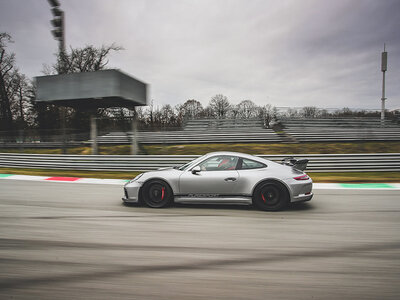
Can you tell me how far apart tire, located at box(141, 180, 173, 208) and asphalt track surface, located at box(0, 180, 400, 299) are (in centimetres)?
20

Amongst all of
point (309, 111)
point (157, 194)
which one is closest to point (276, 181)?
point (157, 194)

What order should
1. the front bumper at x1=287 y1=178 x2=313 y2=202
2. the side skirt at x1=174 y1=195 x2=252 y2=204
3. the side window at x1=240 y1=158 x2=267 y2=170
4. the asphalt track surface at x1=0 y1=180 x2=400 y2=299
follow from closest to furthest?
the asphalt track surface at x1=0 y1=180 x2=400 y2=299 → the front bumper at x1=287 y1=178 x2=313 y2=202 → the side skirt at x1=174 y1=195 x2=252 y2=204 → the side window at x1=240 y1=158 x2=267 y2=170

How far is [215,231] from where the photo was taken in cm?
360

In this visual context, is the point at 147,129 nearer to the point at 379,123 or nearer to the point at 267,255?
the point at 267,255

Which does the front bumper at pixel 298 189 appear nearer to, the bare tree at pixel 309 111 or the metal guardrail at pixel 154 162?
the metal guardrail at pixel 154 162

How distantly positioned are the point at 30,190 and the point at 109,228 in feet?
14.4

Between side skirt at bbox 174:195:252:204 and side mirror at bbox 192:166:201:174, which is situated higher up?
side mirror at bbox 192:166:201:174

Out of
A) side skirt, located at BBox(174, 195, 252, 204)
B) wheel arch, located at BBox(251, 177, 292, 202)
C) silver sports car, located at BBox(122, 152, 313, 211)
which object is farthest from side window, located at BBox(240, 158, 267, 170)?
side skirt, located at BBox(174, 195, 252, 204)

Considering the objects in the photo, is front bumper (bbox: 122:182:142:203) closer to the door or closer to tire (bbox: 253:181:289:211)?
the door

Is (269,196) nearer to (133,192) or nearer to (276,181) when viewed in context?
(276,181)

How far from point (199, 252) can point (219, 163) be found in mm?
2188

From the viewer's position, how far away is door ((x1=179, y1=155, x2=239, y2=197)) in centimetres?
465

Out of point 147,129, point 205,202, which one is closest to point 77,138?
point 147,129

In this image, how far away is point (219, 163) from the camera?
4844mm
